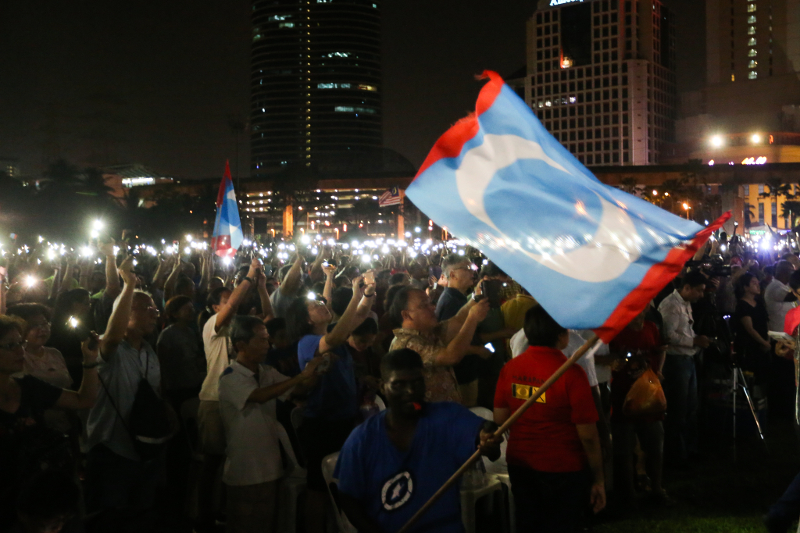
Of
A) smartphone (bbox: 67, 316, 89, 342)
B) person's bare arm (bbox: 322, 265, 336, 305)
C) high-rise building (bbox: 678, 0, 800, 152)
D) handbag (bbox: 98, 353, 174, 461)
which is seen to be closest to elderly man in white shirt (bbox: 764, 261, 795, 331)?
person's bare arm (bbox: 322, 265, 336, 305)

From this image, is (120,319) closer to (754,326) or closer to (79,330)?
(79,330)

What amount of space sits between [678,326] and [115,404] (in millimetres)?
4831

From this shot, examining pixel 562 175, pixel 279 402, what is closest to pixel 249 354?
pixel 279 402

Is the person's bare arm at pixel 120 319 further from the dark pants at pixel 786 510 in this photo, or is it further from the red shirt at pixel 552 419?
the dark pants at pixel 786 510

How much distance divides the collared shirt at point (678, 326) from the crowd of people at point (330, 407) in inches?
Result: 0.5

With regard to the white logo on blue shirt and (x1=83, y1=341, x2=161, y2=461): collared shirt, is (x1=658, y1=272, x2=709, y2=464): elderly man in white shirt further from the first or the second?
(x1=83, y1=341, x2=161, y2=461): collared shirt

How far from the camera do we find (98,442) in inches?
182

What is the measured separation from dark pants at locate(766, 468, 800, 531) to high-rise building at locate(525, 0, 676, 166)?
139465mm

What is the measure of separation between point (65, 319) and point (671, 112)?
518 ft

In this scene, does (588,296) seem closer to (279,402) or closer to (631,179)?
(279,402)

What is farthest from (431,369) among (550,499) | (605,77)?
(605,77)

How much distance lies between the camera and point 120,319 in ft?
14.6

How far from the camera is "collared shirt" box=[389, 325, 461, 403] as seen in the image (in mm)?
4590

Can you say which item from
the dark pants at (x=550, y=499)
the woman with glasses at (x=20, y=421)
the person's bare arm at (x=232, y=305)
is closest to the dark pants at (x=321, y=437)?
the person's bare arm at (x=232, y=305)
